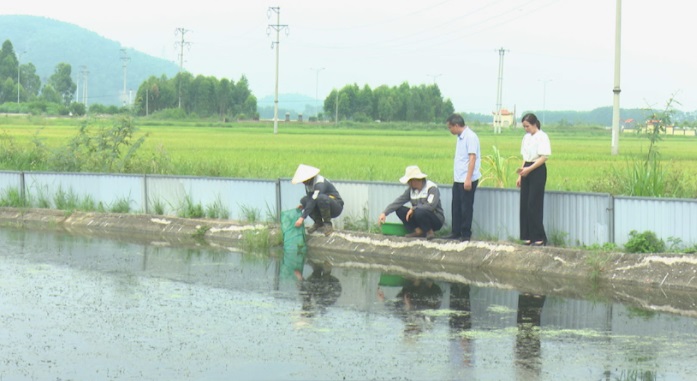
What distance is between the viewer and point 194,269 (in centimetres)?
1293

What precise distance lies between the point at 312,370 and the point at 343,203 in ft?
25.9

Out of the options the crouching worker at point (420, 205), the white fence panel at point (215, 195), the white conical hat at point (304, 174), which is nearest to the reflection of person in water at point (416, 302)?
the crouching worker at point (420, 205)

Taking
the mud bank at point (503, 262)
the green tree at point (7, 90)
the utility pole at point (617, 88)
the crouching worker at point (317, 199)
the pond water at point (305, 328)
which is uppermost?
the green tree at point (7, 90)

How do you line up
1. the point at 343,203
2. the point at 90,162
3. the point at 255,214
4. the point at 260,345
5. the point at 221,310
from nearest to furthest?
the point at 260,345, the point at 221,310, the point at 343,203, the point at 255,214, the point at 90,162

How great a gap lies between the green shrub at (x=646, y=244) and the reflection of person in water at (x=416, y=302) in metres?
2.45

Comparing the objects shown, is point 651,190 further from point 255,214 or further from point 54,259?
point 54,259

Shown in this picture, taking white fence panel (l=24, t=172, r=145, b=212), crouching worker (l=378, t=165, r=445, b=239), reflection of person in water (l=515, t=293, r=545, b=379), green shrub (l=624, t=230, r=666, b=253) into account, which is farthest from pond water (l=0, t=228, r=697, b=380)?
white fence panel (l=24, t=172, r=145, b=212)

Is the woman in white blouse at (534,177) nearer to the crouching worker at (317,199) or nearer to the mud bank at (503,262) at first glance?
the mud bank at (503,262)

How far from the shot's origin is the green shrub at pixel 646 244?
12445mm

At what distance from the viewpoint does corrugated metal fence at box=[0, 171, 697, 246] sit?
1277 cm

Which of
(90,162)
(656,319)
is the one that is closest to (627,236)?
(656,319)

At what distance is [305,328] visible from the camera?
913 centimetres

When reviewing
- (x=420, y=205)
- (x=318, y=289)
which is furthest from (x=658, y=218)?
(x=318, y=289)

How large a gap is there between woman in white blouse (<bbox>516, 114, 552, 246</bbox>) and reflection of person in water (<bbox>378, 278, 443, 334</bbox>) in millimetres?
1791
